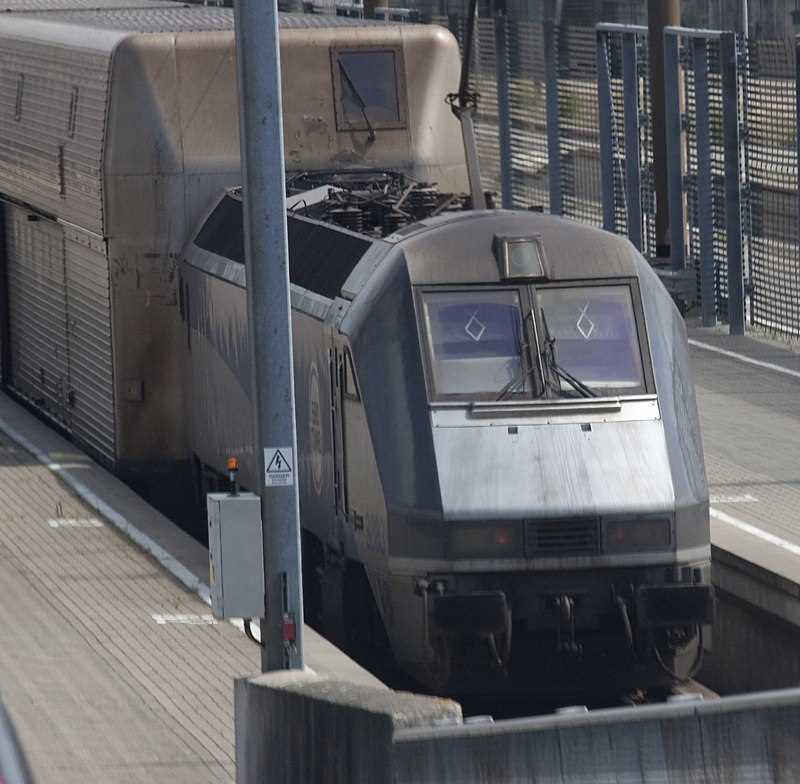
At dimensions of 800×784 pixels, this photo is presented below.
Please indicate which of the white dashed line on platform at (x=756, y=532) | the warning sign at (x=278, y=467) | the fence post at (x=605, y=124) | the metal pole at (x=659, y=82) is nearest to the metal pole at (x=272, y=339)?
the warning sign at (x=278, y=467)

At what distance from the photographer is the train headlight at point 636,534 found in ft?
39.3

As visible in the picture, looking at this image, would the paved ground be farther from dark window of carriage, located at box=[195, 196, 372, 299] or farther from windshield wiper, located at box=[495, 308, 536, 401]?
dark window of carriage, located at box=[195, 196, 372, 299]

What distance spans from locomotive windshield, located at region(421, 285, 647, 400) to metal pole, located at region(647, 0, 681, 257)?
443 inches

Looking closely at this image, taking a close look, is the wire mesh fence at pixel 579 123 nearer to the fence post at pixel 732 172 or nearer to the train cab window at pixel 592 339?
the fence post at pixel 732 172

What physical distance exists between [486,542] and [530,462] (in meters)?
0.51

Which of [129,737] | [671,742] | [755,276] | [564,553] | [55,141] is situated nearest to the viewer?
[671,742]

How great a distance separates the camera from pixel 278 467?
419 inches

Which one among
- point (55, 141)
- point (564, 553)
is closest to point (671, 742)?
point (564, 553)

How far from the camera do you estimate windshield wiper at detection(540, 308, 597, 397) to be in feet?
41.0

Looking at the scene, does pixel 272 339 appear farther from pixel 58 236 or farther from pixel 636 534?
pixel 58 236

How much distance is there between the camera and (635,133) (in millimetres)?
24531

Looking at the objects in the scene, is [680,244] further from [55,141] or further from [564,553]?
[564,553]

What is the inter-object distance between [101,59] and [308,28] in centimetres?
169

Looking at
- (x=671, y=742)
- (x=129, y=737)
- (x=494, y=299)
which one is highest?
(x=494, y=299)
